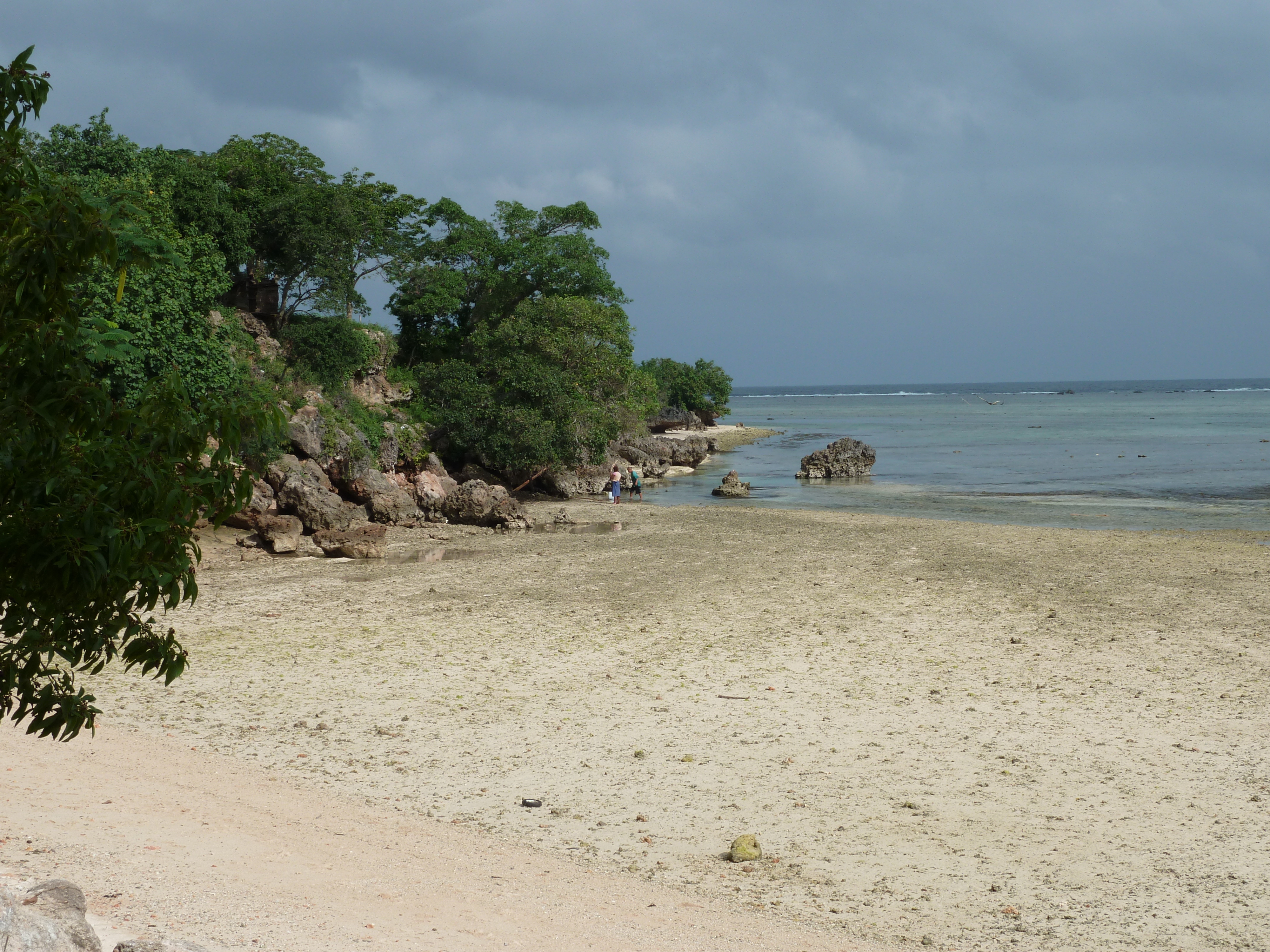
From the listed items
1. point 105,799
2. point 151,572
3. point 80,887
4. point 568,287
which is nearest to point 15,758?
point 105,799

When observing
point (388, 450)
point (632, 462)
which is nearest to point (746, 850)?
point (388, 450)

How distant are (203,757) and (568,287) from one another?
34.8 m

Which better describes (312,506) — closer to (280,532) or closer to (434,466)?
(280,532)

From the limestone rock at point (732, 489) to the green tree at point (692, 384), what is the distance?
49.2m

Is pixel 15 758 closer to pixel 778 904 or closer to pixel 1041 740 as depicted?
pixel 778 904

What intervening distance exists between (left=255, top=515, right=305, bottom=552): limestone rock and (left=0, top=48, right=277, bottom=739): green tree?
718 inches

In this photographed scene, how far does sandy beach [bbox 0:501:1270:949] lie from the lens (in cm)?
716

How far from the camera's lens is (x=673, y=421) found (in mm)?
85562

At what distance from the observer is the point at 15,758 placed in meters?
8.85

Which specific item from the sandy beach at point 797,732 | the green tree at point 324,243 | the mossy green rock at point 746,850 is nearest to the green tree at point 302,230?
the green tree at point 324,243

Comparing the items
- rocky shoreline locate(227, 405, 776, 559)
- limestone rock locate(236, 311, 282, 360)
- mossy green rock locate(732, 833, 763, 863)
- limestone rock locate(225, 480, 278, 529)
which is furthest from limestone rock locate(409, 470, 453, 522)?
mossy green rock locate(732, 833, 763, 863)

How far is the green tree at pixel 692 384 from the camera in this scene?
8956 centimetres

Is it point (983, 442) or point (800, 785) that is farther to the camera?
point (983, 442)

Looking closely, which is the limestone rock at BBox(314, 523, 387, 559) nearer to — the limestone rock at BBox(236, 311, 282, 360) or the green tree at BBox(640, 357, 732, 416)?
the limestone rock at BBox(236, 311, 282, 360)
